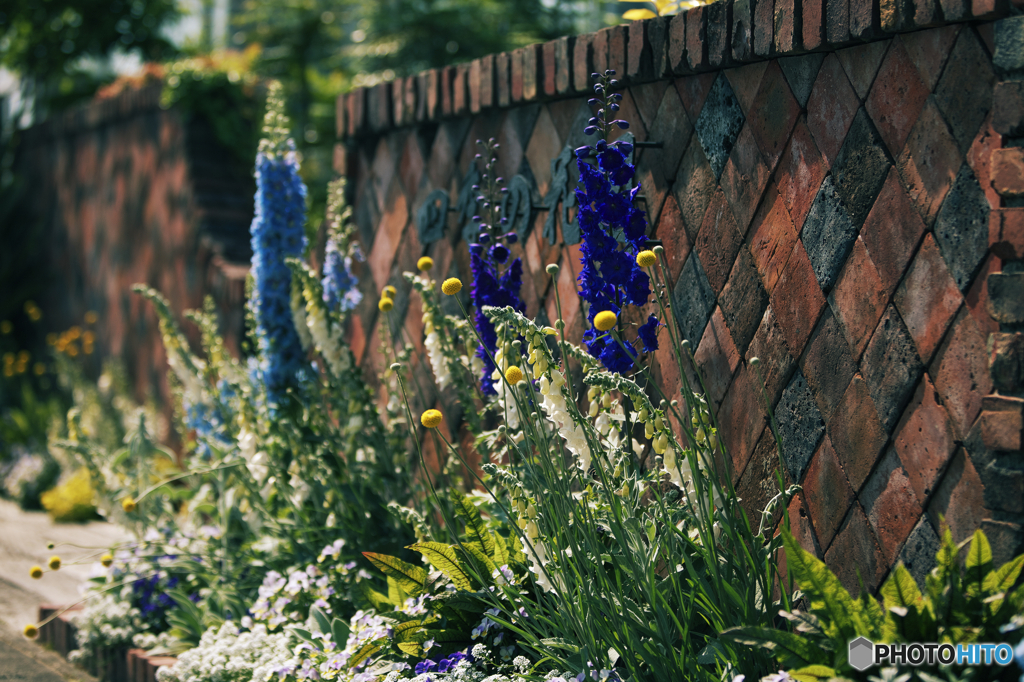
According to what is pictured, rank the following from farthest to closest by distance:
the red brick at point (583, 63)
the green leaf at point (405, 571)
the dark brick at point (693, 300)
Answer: the red brick at point (583, 63)
the green leaf at point (405, 571)
the dark brick at point (693, 300)

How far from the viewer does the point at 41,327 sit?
657cm

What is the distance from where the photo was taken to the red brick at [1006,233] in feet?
4.16

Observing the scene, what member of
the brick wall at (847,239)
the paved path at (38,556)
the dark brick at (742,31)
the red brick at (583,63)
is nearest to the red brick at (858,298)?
the brick wall at (847,239)

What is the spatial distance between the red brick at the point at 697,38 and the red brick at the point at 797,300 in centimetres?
49

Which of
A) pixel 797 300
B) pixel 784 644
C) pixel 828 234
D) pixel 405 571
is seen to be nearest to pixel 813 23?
pixel 828 234

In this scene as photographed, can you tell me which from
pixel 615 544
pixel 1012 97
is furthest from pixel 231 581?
pixel 1012 97

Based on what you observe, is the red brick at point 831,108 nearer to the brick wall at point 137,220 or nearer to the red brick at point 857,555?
the red brick at point 857,555

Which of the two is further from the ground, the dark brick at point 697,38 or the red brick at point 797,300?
the dark brick at point 697,38

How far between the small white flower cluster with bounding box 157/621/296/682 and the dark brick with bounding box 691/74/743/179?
5.02 feet

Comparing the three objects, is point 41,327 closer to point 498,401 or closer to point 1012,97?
point 498,401

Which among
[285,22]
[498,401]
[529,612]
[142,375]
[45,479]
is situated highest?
[285,22]

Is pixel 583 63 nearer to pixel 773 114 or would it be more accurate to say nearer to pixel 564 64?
pixel 564 64

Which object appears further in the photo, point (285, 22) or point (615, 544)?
point (285, 22)

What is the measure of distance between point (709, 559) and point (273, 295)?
1737 mm
